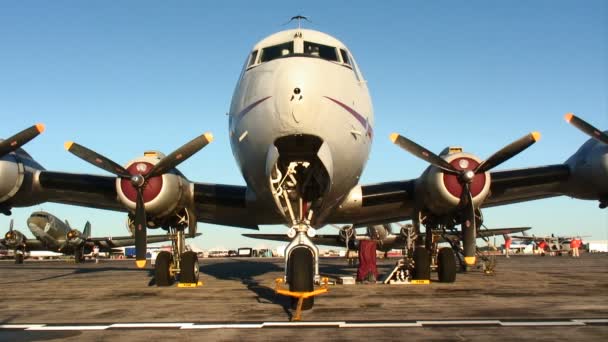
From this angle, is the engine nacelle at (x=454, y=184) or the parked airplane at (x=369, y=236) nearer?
the engine nacelle at (x=454, y=184)

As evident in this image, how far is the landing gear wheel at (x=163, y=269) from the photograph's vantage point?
1608 cm

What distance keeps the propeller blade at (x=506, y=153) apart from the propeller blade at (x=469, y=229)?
2.79 ft

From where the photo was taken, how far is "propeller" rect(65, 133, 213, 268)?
14.7m

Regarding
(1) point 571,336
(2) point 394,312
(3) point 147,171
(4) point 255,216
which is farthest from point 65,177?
(1) point 571,336

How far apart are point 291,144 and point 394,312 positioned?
3669mm

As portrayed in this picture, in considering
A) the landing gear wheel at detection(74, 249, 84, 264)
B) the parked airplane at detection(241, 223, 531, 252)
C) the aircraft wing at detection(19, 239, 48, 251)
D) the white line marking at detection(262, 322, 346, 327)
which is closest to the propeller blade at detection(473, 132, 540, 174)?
the white line marking at detection(262, 322, 346, 327)

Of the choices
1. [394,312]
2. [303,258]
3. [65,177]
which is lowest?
[394,312]

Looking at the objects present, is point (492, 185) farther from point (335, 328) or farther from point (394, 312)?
point (335, 328)

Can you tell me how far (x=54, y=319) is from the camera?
9312mm

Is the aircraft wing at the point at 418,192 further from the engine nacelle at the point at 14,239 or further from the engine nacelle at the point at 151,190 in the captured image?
the engine nacelle at the point at 14,239

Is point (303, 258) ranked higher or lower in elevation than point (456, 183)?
lower

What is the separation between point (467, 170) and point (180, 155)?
787 centimetres

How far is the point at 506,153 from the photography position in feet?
48.3

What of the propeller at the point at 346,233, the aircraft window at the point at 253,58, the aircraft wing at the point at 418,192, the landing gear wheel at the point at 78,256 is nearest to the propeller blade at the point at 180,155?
the aircraft window at the point at 253,58
